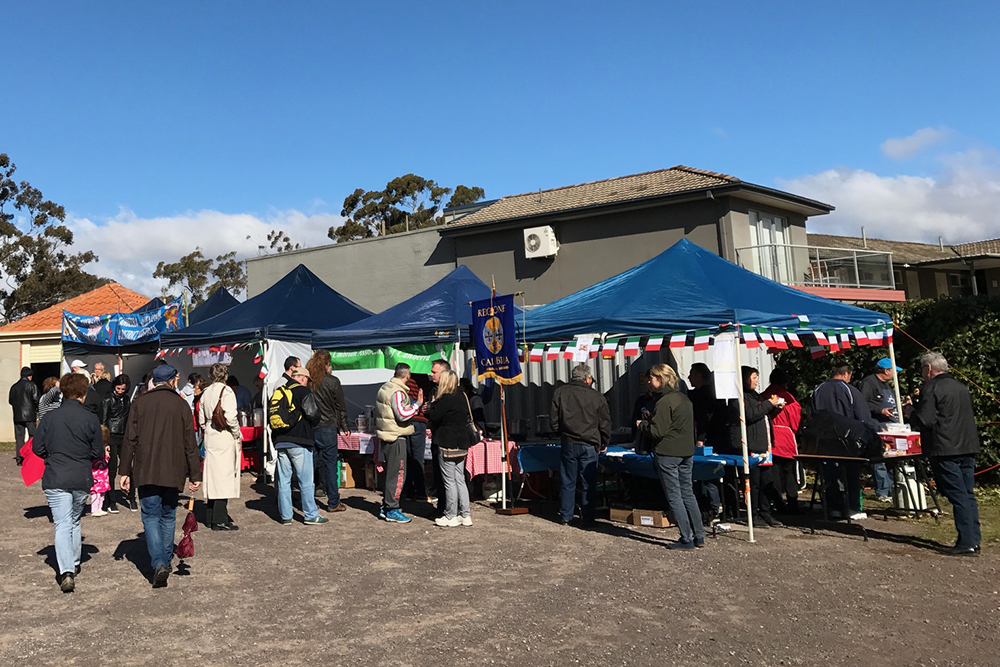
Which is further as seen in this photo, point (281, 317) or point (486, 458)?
point (281, 317)

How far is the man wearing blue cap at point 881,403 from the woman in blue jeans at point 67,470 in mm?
8060

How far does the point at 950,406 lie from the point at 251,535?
639 cm

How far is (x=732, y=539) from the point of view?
812 cm

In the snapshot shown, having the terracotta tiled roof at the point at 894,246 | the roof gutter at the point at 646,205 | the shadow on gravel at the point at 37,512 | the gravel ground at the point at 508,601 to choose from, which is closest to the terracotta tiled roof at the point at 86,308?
→ the roof gutter at the point at 646,205

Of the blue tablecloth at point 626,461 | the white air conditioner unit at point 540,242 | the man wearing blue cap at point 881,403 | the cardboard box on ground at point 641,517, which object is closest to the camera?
the blue tablecloth at point 626,461

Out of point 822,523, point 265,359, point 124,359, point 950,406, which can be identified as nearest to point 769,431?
point 822,523

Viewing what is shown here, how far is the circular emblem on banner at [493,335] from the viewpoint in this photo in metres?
9.88

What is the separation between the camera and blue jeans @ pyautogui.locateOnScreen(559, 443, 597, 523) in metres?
8.89

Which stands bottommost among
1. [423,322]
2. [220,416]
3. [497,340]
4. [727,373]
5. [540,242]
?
[220,416]

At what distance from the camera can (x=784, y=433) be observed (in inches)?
356

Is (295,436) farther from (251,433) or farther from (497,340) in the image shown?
(251,433)

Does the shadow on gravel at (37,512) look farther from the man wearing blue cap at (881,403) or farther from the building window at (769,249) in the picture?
the building window at (769,249)

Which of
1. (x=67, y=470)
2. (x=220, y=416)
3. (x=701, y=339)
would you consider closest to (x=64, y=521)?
(x=67, y=470)

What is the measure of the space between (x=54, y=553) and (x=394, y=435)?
10.9 feet
